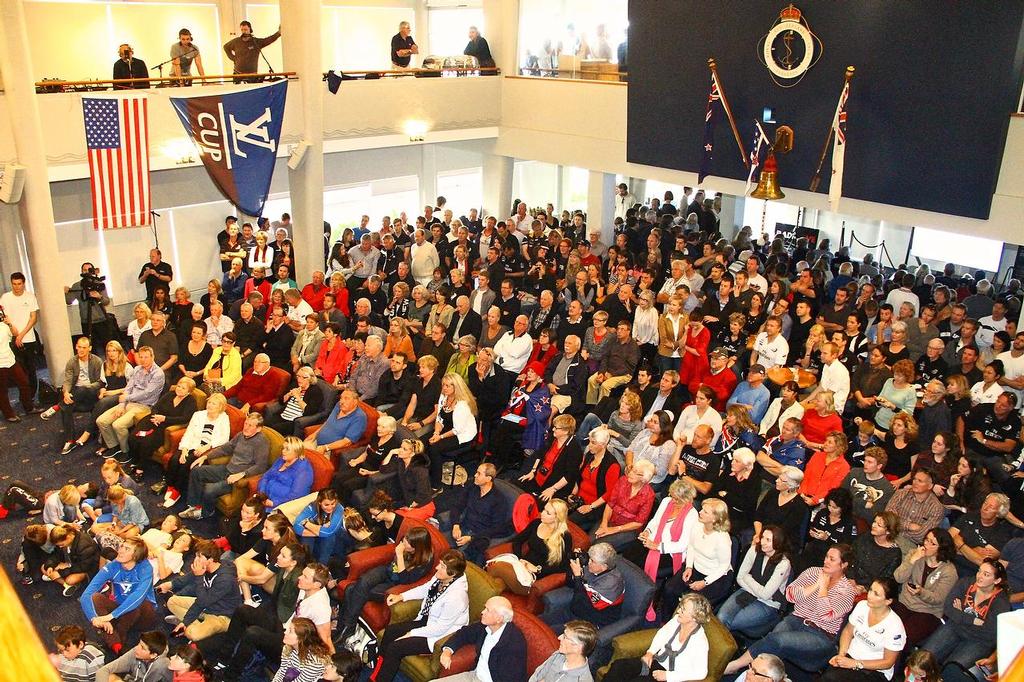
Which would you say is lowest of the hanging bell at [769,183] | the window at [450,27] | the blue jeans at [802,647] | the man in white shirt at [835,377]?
the blue jeans at [802,647]

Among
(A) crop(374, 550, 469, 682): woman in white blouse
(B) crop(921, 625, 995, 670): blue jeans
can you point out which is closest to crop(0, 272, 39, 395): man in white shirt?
(A) crop(374, 550, 469, 682): woman in white blouse

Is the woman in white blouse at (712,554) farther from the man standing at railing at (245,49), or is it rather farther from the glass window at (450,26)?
the glass window at (450,26)

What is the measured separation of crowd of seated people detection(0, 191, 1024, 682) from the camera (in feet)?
19.0

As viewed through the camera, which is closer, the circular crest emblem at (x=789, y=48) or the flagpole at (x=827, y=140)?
the flagpole at (x=827, y=140)

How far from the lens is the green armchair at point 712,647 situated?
544 cm

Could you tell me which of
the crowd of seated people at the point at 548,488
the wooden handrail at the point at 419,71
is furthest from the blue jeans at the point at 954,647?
the wooden handrail at the point at 419,71

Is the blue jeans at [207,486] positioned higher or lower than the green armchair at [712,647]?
lower

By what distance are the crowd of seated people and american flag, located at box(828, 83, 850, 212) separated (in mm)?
1142

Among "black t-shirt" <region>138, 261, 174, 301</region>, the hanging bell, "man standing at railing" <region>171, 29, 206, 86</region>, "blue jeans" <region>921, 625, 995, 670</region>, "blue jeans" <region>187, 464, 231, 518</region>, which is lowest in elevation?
"blue jeans" <region>187, 464, 231, 518</region>

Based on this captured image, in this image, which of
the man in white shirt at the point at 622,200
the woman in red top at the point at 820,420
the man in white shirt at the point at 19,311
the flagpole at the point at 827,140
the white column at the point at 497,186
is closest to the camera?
the woman in red top at the point at 820,420

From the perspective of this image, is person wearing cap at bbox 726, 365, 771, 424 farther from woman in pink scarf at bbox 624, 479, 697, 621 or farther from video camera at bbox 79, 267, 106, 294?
video camera at bbox 79, 267, 106, 294

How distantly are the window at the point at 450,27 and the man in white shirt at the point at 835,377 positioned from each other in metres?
11.9

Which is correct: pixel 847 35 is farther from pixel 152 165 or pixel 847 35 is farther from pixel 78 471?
pixel 78 471

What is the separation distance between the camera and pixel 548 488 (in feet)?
25.0
